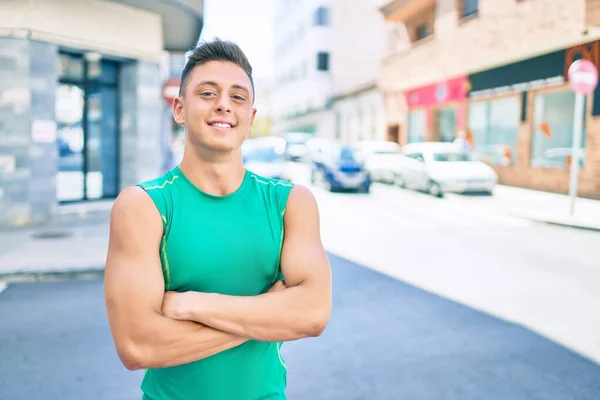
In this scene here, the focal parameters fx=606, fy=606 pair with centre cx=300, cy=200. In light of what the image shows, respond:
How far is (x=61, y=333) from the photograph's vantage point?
5.14 meters

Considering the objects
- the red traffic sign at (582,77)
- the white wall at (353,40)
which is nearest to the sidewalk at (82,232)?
the red traffic sign at (582,77)

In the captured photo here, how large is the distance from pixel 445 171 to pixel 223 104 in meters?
17.2

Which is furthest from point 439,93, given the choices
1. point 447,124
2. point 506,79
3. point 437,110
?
point 506,79

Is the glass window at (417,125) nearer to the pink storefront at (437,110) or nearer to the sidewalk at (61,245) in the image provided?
the pink storefront at (437,110)

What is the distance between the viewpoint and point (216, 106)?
1.74m

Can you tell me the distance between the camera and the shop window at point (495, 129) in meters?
21.8

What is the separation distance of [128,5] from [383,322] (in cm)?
979

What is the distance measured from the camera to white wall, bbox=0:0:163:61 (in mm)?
10805

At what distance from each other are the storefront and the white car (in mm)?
2097

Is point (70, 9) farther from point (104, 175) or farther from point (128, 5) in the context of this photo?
point (104, 175)

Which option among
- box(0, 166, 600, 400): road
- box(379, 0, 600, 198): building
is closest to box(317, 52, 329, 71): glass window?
box(379, 0, 600, 198): building

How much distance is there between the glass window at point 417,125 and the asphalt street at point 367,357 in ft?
79.3

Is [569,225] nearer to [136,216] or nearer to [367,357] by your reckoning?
[367,357]

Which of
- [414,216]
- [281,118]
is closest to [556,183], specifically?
[414,216]
